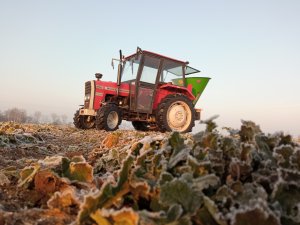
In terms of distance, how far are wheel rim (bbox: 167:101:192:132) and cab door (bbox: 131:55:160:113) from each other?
0.70m

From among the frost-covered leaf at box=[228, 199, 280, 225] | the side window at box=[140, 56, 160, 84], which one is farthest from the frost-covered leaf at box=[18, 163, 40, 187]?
the side window at box=[140, 56, 160, 84]

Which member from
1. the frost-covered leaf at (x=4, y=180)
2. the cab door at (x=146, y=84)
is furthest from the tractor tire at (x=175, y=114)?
the frost-covered leaf at (x=4, y=180)

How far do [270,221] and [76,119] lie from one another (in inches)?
450

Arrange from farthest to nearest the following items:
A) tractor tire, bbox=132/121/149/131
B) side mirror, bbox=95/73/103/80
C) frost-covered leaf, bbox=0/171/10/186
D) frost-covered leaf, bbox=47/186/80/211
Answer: tractor tire, bbox=132/121/149/131, side mirror, bbox=95/73/103/80, frost-covered leaf, bbox=0/171/10/186, frost-covered leaf, bbox=47/186/80/211

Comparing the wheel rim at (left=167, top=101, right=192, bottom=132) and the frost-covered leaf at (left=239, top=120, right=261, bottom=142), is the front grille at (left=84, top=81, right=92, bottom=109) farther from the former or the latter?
the frost-covered leaf at (left=239, top=120, right=261, bottom=142)

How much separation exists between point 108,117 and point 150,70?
6.97 ft

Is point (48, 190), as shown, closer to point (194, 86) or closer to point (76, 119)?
point (76, 119)

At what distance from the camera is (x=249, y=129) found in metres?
1.68

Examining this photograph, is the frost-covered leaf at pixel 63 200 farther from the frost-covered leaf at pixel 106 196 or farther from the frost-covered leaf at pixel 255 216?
the frost-covered leaf at pixel 255 216

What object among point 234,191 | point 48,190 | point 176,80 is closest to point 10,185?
point 48,190

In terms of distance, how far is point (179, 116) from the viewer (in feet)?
38.1

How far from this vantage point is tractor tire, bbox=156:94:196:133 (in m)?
11.1

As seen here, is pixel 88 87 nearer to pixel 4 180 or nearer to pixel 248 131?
pixel 4 180

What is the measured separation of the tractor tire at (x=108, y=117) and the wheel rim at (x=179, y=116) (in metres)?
1.75
